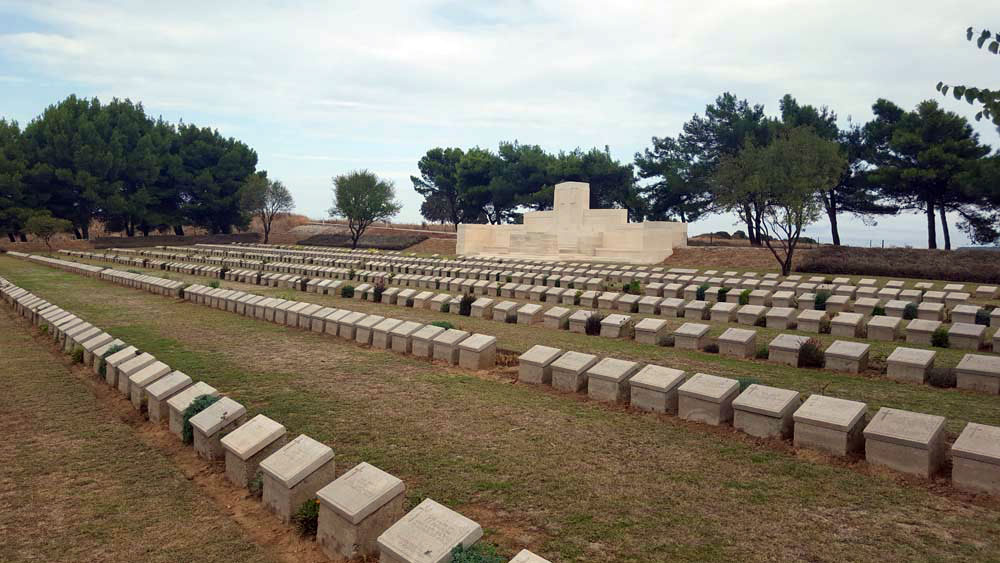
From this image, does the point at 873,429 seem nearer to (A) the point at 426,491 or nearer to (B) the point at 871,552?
(B) the point at 871,552

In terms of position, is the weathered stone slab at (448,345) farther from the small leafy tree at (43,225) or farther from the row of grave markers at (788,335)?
the small leafy tree at (43,225)

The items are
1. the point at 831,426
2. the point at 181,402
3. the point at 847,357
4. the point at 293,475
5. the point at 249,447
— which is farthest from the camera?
the point at 847,357

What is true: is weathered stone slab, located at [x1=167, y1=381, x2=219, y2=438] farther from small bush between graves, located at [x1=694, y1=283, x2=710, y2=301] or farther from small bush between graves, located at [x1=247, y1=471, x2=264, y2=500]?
small bush between graves, located at [x1=694, y1=283, x2=710, y2=301]

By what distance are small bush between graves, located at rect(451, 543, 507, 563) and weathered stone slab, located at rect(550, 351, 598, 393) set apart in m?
4.31

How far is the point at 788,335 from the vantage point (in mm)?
9914

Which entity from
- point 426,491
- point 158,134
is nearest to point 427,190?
point 158,134

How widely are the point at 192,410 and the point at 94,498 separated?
56.2 inches

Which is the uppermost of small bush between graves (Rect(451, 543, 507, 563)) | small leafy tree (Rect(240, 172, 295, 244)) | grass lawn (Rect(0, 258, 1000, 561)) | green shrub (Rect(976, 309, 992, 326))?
small leafy tree (Rect(240, 172, 295, 244))

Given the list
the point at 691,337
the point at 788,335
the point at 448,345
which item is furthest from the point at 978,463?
the point at 448,345

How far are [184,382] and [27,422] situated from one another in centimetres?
169

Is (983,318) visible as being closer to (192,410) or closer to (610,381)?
(610,381)

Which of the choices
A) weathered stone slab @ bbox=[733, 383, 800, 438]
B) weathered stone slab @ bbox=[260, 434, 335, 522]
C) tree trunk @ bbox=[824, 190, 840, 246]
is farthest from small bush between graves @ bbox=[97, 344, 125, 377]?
tree trunk @ bbox=[824, 190, 840, 246]

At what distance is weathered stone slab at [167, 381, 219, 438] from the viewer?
6.21 metres

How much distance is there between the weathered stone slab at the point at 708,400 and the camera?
6.33 m
